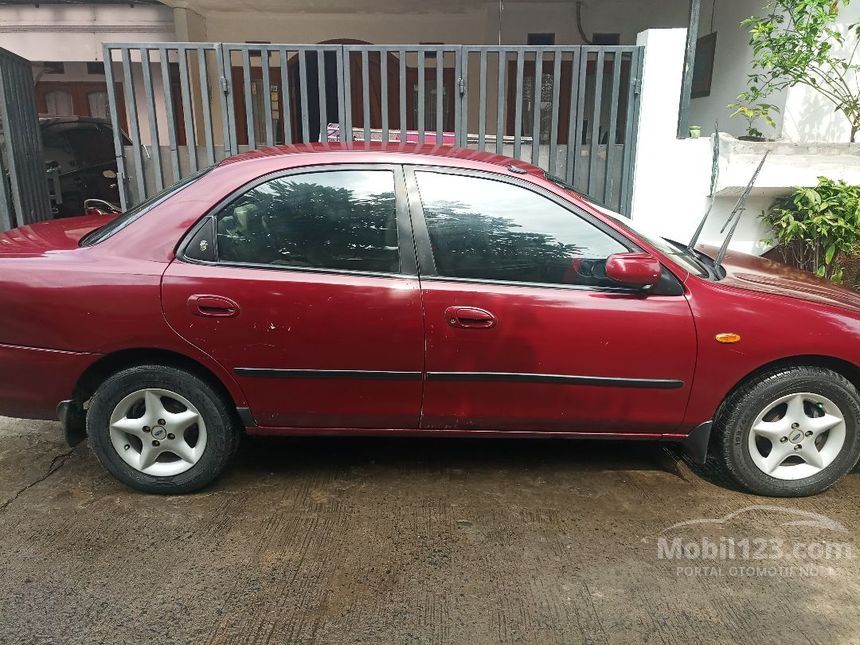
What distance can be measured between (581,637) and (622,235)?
68.1 inches

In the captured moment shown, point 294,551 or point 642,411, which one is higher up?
point 642,411

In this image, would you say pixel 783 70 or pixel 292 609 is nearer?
pixel 292 609

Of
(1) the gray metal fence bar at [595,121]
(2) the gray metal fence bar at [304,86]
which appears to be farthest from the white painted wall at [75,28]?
(1) the gray metal fence bar at [595,121]

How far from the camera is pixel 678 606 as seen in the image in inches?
98.0

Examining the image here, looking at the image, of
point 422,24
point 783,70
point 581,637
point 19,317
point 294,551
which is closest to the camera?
point 581,637

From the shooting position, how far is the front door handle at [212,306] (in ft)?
9.67

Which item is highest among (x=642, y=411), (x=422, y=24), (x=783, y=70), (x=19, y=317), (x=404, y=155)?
(x=422, y=24)

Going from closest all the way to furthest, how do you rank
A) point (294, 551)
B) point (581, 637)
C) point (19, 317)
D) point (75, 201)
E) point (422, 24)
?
point (581, 637)
point (294, 551)
point (19, 317)
point (75, 201)
point (422, 24)

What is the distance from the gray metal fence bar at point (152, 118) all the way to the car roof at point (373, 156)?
2889 millimetres

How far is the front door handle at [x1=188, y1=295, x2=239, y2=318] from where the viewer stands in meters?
2.95

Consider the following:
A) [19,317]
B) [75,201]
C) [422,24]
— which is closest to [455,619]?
[19,317]

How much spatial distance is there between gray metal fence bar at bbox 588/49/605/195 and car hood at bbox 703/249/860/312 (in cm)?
241

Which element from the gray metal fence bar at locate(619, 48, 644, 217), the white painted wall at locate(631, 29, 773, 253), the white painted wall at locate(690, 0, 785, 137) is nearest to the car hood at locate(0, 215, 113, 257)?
the gray metal fence bar at locate(619, 48, 644, 217)

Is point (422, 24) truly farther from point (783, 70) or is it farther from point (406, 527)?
point (406, 527)
